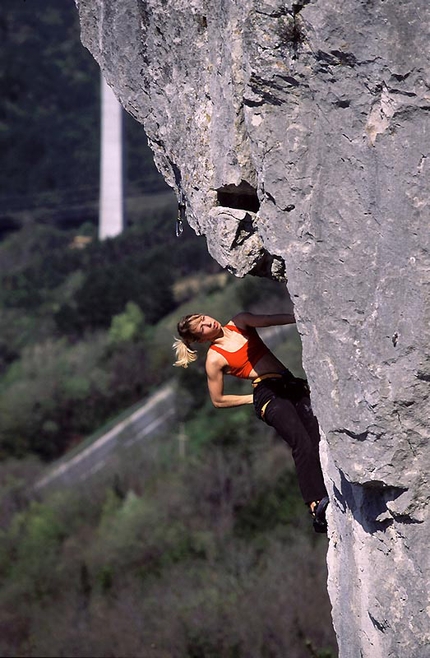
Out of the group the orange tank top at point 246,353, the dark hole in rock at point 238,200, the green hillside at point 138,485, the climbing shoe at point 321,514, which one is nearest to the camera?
the dark hole in rock at point 238,200

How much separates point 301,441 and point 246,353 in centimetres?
60

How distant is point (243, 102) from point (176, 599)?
1749cm

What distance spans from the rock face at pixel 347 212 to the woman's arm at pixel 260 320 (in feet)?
2.28

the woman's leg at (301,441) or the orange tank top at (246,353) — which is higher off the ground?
the orange tank top at (246,353)

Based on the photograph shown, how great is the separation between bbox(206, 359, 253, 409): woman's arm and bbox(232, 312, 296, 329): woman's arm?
28 centimetres

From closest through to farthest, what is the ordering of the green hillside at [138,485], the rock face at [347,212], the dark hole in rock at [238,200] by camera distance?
the rock face at [347,212], the dark hole in rock at [238,200], the green hillside at [138,485]

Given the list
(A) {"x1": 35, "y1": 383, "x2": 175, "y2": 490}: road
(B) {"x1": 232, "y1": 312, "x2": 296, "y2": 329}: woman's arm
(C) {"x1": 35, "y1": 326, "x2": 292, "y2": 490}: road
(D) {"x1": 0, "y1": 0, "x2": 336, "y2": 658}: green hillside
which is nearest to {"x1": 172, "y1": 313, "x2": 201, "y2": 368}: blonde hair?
(B) {"x1": 232, "y1": 312, "x2": 296, "y2": 329}: woman's arm

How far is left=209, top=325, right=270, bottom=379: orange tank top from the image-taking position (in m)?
6.61

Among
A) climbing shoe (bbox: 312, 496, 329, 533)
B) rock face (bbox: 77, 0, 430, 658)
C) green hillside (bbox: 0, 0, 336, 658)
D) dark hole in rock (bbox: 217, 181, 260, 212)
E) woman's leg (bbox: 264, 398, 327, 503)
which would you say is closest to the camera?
rock face (bbox: 77, 0, 430, 658)

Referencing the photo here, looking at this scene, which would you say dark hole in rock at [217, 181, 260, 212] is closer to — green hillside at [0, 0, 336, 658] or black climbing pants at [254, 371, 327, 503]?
black climbing pants at [254, 371, 327, 503]

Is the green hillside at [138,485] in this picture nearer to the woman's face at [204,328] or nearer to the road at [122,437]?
the road at [122,437]

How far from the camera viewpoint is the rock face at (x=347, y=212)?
4.31 metres

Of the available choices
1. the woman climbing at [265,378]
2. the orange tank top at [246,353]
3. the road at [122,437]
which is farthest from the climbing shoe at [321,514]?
the road at [122,437]

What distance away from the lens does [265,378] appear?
6.68m
